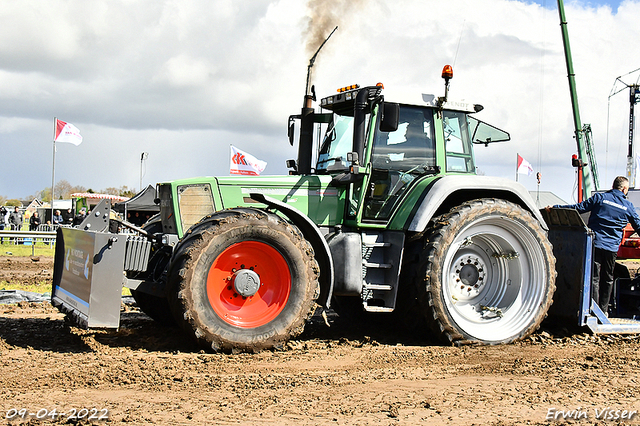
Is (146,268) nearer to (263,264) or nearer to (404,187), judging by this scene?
(263,264)

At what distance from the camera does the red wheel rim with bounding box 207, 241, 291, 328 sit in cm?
547

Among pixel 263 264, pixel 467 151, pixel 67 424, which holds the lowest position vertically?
pixel 67 424

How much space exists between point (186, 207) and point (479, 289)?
3328 mm

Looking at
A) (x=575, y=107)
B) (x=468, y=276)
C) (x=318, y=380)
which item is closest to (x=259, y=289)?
(x=318, y=380)

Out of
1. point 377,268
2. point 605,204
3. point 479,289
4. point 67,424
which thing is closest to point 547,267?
point 479,289

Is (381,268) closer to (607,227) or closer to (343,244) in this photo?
(343,244)

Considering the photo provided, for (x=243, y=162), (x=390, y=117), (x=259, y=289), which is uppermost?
(x=243, y=162)

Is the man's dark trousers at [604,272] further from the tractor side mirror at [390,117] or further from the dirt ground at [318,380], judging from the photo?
the tractor side mirror at [390,117]

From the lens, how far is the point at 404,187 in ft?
21.1

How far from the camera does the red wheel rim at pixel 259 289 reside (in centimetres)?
547

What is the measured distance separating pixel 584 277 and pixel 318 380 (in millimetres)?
3557

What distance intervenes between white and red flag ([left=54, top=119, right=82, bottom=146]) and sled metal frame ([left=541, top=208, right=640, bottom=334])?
64.5 ft

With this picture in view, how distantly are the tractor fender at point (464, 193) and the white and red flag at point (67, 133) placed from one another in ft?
63.0

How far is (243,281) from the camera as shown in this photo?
5.48 m
